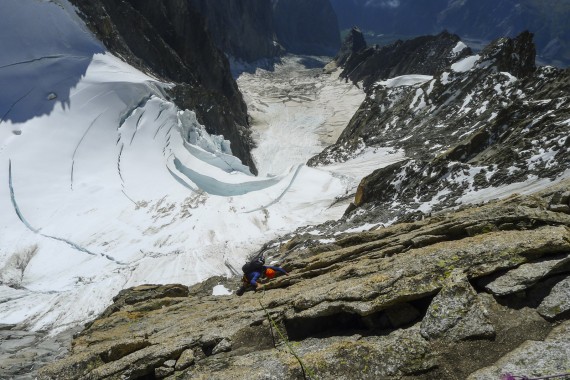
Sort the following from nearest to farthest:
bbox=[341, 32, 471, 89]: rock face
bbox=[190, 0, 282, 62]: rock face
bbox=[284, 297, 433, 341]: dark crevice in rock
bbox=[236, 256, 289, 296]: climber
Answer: bbox=[284, 297, 433, 341]: dark crevice in rock, bbox=[236, 256, 289, 296]: climber, bbox=[341, 32, 471, 89]: rock face, bbox=[190, 0, 282, 62]: rock face

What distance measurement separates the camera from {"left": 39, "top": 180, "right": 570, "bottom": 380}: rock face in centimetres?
523

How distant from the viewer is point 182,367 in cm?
658

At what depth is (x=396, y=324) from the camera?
5.95m

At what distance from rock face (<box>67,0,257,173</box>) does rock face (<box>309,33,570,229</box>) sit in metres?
14.7

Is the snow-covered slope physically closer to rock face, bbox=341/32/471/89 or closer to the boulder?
the boulder

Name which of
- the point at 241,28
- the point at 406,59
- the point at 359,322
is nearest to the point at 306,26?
the point at 241,28

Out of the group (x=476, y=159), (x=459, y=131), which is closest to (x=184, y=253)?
(x=476, y=159)

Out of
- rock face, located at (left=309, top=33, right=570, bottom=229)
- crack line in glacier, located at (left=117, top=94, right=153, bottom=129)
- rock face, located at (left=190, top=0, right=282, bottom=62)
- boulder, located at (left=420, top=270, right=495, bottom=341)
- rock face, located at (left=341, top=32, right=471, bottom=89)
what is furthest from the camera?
rock face, located at (left=190, top=0, right=282, bottom=62)

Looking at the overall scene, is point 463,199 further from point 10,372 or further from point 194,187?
point 194,187

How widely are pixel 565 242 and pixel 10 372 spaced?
423 inches

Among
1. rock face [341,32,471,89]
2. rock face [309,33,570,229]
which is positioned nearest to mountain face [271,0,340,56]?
rock face [341,32,471,89]

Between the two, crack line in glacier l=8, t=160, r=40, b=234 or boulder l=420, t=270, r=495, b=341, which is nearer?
boulder l=420, t=270, r=495, b=341

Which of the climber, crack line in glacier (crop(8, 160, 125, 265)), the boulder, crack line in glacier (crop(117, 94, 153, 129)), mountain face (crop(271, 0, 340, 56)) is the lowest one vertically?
crack line in glacier (crop(8, 160, 125, 265))

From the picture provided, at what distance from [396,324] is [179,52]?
2594 inches
